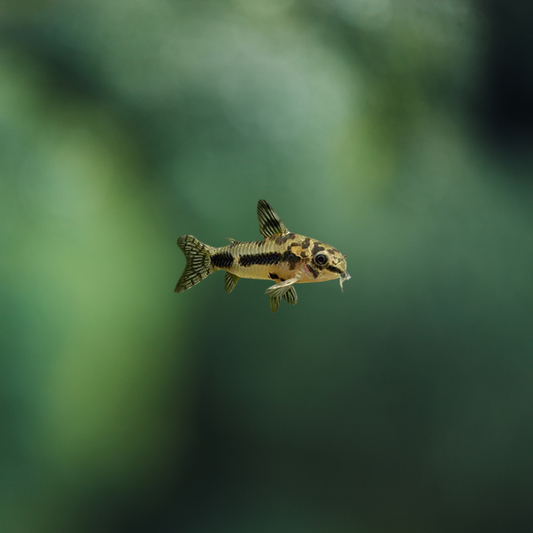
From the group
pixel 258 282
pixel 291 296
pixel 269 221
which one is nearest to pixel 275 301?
pixel 291 296

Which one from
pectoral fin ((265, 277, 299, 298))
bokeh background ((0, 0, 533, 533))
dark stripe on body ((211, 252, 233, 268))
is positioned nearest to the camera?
pectoral fin ((265, 277, 299, 298))

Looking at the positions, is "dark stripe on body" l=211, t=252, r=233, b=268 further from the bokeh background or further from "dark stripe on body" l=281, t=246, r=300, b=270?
the bokeh background

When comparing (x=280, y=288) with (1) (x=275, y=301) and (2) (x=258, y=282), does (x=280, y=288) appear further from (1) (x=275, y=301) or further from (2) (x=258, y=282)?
(2) (x=258, y=282)

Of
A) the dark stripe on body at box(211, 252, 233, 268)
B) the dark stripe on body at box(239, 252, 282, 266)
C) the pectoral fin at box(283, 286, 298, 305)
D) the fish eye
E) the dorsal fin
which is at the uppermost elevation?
the dorsal fin

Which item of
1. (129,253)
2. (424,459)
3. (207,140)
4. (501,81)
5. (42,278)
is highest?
(501,81)

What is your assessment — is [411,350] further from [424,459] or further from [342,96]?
[342,96]

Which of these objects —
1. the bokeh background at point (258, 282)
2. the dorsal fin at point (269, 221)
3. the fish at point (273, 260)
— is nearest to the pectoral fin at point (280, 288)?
the fish at point (273, 260)

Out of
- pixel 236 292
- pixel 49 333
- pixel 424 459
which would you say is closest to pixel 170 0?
pixel 236 292

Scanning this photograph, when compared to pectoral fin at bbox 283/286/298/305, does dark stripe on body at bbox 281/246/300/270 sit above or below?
above

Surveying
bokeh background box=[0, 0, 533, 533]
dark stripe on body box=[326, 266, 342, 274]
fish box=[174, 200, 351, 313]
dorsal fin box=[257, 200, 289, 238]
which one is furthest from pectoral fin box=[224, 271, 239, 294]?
bokeh background box=[0, 0, 533, 533]
